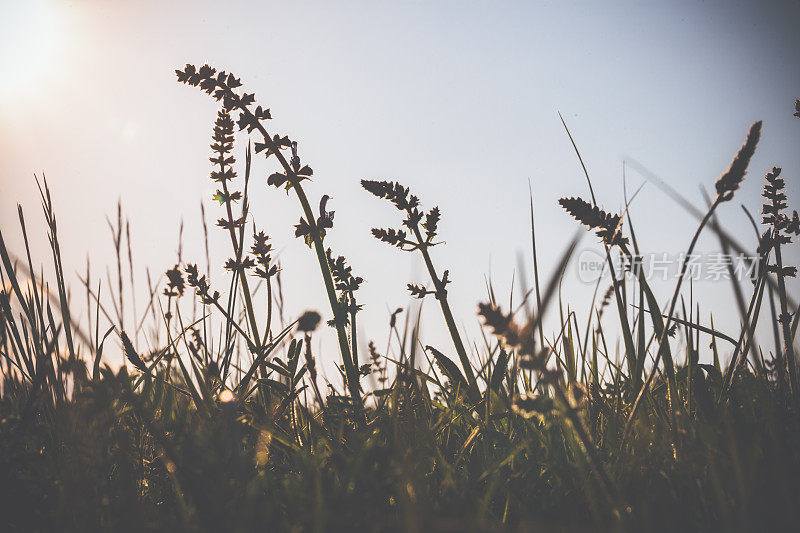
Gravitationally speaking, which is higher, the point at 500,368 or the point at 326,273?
the point at 326,273

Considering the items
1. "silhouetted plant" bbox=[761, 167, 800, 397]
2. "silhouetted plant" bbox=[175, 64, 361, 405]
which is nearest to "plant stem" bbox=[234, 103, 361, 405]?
"silhouetted plant" bbox=[175, 64, 361, 405]

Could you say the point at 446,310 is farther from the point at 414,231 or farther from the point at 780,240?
the point at 780,240

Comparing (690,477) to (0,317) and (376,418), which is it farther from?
(0,317)

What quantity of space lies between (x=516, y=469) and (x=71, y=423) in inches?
57.9

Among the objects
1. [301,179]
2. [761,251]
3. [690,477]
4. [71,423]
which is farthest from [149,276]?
[761,251]

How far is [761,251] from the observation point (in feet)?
6.18

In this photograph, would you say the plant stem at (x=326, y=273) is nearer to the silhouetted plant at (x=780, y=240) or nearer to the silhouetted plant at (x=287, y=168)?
the silhouetted plant at (x=287, y=168)

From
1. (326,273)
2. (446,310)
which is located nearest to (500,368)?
(446,310)

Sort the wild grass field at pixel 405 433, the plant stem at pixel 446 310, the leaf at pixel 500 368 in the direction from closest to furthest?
the wild grass field at pixel 405 433 < the leaf at pixel 500 368 < the plant stem at pixel 446 310

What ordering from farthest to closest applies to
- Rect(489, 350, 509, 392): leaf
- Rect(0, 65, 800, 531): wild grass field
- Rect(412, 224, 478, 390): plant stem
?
1. Rect(412, 224, 478, 390): plant stem
2. Rect(489, 350, 509, 392): leaf
3. Rect(0, 65, 800, 531): wild grass field

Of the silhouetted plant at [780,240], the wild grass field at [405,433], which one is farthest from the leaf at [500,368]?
the silhouetted plant at [780,240]

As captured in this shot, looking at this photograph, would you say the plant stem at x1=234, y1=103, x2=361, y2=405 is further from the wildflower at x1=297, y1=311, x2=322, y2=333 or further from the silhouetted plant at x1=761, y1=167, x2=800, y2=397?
the silhouetted plant at x1=761, y1=167, x2=800, y2=397

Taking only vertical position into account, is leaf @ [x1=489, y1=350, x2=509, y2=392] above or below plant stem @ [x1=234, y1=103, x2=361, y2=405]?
below

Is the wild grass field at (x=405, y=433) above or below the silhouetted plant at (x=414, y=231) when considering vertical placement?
below
